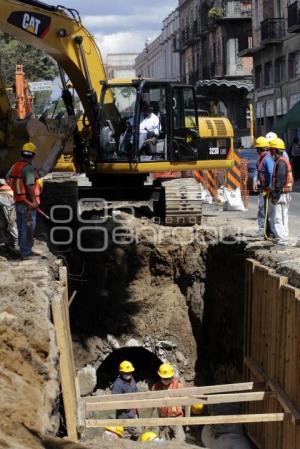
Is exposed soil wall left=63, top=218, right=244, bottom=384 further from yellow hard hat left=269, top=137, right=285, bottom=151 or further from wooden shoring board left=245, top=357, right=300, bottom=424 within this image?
wooden shoring board left=245, top=357, right=300, bottom=424

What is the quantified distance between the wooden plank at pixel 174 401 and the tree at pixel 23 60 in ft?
93.2

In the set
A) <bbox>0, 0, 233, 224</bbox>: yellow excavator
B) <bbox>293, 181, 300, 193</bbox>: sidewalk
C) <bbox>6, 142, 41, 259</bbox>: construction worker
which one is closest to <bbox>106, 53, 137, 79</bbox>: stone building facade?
<bbox>293, 181, 300, 193</bbox>: sidewalk

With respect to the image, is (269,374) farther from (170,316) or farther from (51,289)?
(170,316)

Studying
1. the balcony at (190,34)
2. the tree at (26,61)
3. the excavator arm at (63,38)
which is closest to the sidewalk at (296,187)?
the tree at (26,61)

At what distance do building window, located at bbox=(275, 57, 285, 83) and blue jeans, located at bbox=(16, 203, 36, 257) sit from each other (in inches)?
1371

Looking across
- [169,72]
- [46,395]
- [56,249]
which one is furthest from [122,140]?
[169,72]

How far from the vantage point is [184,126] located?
51.6 feet

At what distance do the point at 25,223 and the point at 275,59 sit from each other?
36487 millimetres

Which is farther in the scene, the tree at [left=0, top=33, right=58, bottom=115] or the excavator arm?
the tree at [left=0, top=33, right=58, bottom=115]

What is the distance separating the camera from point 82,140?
51.4 feet

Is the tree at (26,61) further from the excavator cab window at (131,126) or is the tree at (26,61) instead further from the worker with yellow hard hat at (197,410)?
the worker with yellow hard hat at (197,410)

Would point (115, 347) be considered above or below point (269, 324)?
below

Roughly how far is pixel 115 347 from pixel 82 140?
4014 millimetres

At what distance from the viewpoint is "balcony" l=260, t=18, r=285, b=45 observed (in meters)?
44.9
